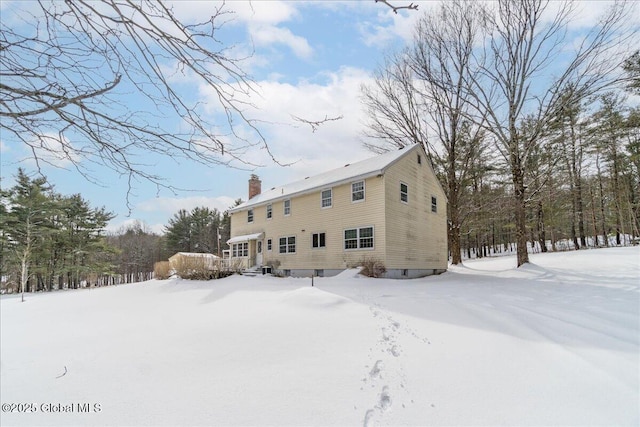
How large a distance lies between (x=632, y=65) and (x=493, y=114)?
816 centimetres

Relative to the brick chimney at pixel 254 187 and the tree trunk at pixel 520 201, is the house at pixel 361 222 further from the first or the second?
the tree trunk at pixel 520 201

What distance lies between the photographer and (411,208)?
16922 millimetres

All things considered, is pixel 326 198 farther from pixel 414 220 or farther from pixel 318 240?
pixel 414 220

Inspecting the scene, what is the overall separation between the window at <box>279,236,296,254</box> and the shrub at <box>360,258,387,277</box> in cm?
559

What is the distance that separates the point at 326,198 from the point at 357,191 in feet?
6.90

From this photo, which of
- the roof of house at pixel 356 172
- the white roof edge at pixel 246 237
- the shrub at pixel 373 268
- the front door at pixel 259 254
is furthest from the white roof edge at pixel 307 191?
the shrub at pixel 373 268

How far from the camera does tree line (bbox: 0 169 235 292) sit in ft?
74.6

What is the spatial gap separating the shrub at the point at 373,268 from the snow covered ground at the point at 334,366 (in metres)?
6.25

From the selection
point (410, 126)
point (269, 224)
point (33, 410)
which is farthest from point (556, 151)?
point (33, 410)

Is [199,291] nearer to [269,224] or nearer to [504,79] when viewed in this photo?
[269,224]

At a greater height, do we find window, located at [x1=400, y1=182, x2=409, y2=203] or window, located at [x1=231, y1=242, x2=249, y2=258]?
window, located at [x1=400, y1=182, x2=409, y2=203]

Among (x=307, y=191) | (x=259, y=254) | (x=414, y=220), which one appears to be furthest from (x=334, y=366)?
(x=259, y=254)

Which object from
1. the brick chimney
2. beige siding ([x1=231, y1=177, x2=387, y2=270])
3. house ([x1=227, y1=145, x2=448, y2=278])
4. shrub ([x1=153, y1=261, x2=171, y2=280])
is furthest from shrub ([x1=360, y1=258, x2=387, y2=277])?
the brick chimney

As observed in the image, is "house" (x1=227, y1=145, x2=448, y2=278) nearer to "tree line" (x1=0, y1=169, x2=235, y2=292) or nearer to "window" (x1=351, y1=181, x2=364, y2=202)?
"window" (x1=351, y1=181, x2=364, y2=202)
